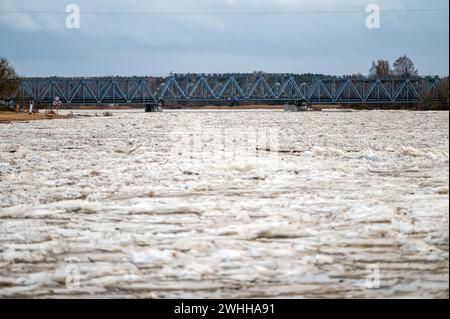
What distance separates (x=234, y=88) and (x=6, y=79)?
58584 millimetres

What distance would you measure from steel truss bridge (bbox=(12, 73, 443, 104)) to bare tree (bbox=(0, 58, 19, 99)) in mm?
43520

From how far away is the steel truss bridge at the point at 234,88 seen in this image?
354 feet

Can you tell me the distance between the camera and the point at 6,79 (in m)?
59.9

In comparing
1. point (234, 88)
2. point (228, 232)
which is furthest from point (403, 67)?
point (228, 232)

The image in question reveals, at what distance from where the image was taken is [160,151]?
1393 cm

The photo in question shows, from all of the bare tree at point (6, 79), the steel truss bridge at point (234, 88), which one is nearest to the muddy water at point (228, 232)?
the bare tree at point (6, 79)

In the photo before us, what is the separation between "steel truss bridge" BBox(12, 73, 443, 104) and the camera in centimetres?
10800

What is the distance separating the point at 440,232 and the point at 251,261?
60.1 inches

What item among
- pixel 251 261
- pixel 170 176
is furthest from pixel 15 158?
pixel 251 261

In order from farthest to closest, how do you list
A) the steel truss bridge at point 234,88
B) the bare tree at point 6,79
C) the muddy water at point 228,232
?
the steel truss bridge at point 234,88 → the bare tree at point 6,79 → the muddy water at point 228,232

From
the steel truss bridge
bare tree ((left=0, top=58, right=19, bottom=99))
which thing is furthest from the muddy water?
the steel truss bridge

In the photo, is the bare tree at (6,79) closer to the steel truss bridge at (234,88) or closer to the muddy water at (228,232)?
the steel truss bridge at (234,88)

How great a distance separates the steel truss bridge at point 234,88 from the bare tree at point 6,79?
43520 mm
